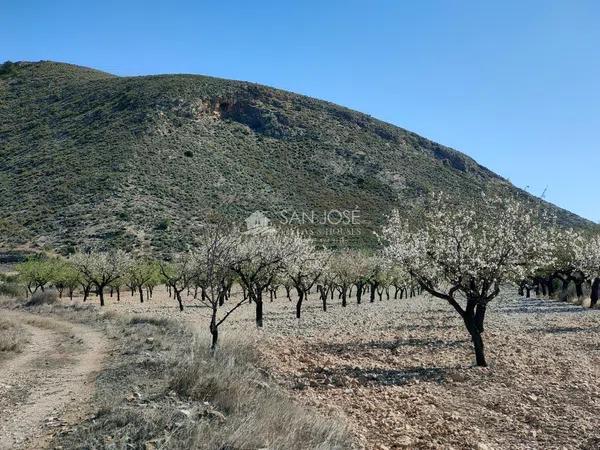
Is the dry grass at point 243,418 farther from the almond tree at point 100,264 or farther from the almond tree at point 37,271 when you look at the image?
the almond tree at point 37,271

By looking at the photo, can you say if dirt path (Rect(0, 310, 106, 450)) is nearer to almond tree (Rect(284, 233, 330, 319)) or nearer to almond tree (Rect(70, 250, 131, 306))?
almond tree (Rect(284, 233, 330, 319))

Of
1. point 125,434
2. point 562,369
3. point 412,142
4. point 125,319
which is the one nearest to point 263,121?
point 412,142

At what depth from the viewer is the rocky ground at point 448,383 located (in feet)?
32.9

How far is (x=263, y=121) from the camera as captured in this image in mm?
104812

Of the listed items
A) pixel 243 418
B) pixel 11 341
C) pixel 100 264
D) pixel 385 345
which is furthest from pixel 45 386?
pixel 100 264

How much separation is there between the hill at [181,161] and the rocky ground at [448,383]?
37819 mm

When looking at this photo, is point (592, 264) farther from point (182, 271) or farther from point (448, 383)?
point (182, 271)

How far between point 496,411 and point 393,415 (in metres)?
2.48

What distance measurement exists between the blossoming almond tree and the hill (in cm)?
3985

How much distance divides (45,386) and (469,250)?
13.1 meters

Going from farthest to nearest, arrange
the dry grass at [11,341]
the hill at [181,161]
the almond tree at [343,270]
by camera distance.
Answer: the hill at [181,161] → the almond tree at [343,270] → the dry grass at [11,341]

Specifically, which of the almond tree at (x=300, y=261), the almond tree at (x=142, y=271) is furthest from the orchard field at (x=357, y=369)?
the almond tree at (x=142, y=271)

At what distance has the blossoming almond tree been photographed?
1659cm

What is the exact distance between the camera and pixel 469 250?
16.9 metres
